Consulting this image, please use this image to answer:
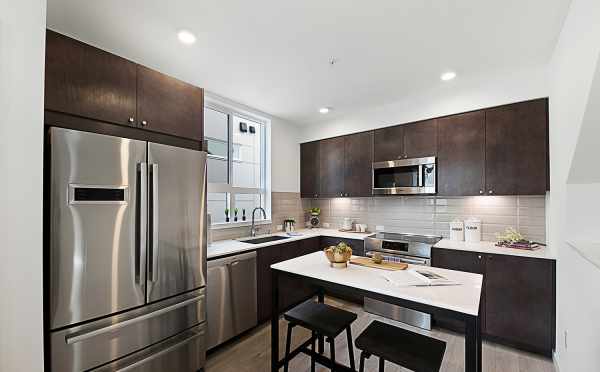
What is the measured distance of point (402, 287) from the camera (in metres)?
1.51

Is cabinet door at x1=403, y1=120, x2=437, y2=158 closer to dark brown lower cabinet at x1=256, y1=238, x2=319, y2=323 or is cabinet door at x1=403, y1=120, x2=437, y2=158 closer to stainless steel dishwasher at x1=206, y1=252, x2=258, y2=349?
dark brown lower cabinet at x1=256, y1=238, x2=319, y2=323

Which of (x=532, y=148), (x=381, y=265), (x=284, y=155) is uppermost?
(x=284, y=155)

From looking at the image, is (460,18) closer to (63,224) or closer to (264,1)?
(264,1)

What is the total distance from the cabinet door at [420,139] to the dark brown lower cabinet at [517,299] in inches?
49.1

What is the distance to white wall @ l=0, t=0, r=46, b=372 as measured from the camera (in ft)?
3.89

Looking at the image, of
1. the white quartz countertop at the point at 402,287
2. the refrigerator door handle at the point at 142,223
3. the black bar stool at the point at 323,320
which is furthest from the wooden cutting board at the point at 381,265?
the refrigerator door handle at the point at 142,223

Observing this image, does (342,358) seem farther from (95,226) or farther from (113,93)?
(113,93)

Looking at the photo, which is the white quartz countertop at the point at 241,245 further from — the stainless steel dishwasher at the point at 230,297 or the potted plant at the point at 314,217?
the potted plant at the point at 314,217

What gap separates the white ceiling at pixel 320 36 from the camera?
1734mm

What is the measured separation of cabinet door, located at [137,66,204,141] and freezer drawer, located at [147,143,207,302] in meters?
0.25

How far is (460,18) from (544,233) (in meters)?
2.33

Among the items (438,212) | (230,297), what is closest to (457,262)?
(438,212)

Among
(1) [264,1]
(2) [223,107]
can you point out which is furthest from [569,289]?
(2) [223,107]

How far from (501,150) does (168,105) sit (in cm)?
322
